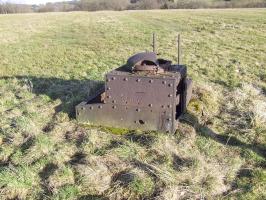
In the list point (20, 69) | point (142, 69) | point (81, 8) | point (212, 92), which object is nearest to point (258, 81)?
point (212, 92)

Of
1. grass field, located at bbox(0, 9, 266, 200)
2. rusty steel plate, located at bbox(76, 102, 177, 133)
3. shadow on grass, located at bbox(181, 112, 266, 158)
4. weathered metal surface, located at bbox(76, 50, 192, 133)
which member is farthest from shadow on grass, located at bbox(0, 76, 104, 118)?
shadow on grass, located at bbox(181, 112, 266, 158)

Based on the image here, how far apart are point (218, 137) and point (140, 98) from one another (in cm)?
144

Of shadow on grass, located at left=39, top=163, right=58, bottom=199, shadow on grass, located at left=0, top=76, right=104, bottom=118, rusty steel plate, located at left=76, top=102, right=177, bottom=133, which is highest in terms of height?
rusty steel plate, located at left=76, top=102, right=177, bottom=133

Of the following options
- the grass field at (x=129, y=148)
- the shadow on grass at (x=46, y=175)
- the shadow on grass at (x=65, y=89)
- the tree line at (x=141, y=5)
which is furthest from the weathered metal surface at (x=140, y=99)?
the tree line at (x=141, y=5)

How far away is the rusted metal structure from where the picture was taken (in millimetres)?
5637

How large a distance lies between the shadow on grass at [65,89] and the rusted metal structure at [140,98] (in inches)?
39.3

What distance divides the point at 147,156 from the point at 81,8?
67.1 meters

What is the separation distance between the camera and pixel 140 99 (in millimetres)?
5766

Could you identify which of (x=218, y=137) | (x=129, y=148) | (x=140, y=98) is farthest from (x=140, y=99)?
(x=218, y=137)

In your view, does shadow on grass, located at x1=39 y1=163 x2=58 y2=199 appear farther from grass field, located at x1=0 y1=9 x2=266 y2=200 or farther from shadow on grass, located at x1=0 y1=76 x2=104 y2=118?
shadow on grass, located at x1=0 y1=76 x2=104 y2=118

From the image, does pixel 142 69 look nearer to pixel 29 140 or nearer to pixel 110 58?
pixel 29 140

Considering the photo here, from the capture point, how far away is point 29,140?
19.0 feet

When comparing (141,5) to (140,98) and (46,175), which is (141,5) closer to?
(140,98)

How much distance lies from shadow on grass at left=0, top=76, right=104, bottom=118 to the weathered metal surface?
96 cm
